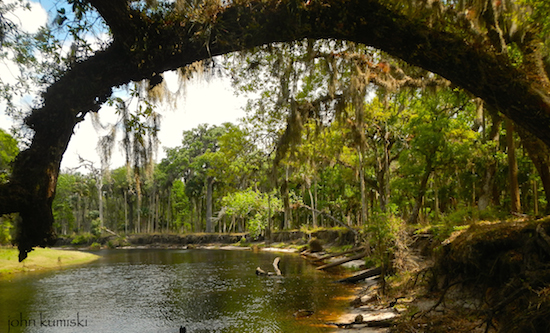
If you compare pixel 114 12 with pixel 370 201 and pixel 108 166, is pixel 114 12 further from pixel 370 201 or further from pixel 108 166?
pixel 370 201

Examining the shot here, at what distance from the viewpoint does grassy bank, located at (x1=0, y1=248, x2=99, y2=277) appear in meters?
20.5

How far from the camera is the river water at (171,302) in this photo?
936 centimetres

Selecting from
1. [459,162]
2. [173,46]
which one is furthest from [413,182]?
[173,46]

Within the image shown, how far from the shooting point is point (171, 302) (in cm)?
1247

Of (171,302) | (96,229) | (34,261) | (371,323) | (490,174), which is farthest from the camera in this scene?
(96,229)

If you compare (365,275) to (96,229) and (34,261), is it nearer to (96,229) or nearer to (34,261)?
(34,261)

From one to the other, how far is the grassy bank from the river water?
8.51ft

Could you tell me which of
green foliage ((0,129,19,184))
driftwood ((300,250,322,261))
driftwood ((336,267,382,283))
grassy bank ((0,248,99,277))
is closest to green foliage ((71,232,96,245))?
grassy bank ((0,248,99,277))

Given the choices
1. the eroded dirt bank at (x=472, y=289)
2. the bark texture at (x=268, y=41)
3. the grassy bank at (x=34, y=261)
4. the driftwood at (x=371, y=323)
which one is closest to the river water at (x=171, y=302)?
the driftwood at (x=371, y=323)

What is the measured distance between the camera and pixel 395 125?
20766 millimetres

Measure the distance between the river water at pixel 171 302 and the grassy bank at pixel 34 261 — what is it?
8.51 ft

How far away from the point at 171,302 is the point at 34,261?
16.3m

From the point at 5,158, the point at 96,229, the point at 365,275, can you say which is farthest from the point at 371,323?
the point at 96,229

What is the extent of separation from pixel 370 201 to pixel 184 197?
98.9 ft
